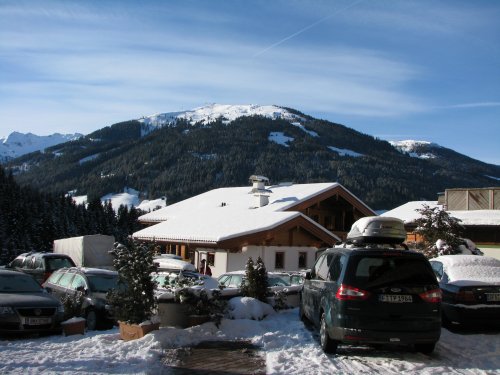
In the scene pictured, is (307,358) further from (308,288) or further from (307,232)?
(307,232)

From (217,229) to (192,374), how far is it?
74.4 ft

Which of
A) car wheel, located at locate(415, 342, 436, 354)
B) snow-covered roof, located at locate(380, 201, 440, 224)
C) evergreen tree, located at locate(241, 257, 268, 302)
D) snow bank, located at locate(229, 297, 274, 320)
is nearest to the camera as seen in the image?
car wheel, located at locate(415, 342, 436, 354)

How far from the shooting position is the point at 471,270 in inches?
481

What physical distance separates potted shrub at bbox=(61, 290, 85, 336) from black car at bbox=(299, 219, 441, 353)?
16.5 ft

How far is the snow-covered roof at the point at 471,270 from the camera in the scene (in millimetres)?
11594

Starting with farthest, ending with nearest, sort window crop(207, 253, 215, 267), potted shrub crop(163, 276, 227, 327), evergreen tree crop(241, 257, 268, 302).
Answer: window crop(207, 253, 215, 267), evergreen tree crop(241, 257, 268, 302), potted shrub crop(163, 276, 227, 327)

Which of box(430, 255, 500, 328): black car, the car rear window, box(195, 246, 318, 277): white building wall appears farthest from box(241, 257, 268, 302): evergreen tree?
box(195, 246, 318, 277): white building wall

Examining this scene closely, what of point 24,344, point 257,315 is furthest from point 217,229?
point 24,344

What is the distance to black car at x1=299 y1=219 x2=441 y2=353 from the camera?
8.63 m

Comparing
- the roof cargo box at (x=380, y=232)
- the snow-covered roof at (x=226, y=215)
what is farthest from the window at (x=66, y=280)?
the snow-covered roof at (x=226, y=215)

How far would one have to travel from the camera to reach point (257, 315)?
12.3 meters

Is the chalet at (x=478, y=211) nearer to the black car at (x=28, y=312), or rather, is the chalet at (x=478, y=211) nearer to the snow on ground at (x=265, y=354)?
the snow on ground at (x=265, y=354)

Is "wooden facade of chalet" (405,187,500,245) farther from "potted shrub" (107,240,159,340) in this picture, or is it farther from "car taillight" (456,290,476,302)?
"potted shrub" (107,240,159,340)

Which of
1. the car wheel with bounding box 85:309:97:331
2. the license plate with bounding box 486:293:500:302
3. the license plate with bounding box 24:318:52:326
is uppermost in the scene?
the license plate with bounding box 486:293:500:302
